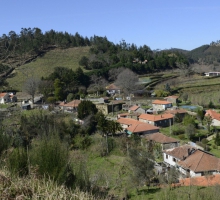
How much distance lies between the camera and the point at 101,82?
3988 cm

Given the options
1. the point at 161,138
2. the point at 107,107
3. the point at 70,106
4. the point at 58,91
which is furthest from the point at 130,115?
the point at 58,91

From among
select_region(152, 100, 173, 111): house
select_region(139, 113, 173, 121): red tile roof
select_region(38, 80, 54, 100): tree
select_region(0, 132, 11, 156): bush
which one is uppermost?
select_region(38, 80, 54, 100): tree

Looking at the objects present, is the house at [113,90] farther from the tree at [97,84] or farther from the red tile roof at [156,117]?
the red tile roof at [156,117]

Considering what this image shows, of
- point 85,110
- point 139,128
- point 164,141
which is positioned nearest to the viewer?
point 164,141

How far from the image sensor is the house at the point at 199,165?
13.1 metres

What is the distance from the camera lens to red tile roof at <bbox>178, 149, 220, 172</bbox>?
43.2 feet

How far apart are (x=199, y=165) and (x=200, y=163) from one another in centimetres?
14

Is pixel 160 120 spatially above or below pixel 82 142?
above

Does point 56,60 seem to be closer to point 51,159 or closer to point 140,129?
point 140,129

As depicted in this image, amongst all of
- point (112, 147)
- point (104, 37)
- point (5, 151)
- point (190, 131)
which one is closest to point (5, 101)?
point (112, 147)

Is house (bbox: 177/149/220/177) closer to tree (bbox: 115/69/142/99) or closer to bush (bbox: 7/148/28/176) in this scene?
bush (bbox: 7/148/28/176)

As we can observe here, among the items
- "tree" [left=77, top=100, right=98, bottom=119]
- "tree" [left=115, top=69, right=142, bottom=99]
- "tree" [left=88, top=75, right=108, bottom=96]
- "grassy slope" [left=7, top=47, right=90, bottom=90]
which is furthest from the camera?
"grassy slope" [left=7, top=47, right=90, bottom=90]

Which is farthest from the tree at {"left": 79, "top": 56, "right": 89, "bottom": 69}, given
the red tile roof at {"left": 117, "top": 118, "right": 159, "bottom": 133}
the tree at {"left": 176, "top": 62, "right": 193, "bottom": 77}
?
the red tile roof at {"left": 117, "top": 118, "right": 159, "bottom": 133}

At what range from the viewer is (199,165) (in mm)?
13391
